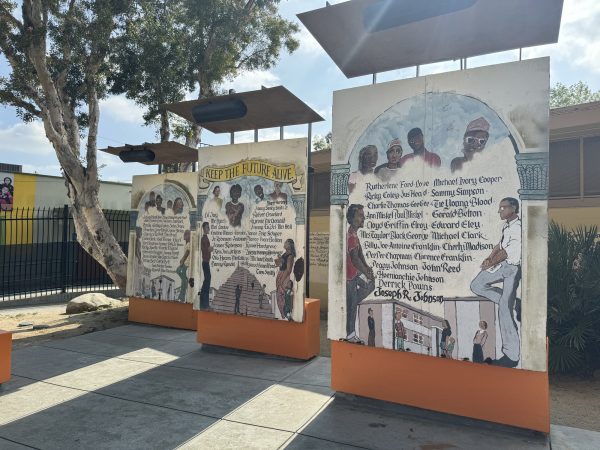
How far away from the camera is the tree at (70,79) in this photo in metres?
9.38

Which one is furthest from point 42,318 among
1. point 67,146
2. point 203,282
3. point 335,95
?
point 335,95

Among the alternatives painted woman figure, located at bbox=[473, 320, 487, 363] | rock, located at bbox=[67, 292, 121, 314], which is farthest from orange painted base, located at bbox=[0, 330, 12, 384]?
rock, located at bbox=[67, 292, 121, 314]

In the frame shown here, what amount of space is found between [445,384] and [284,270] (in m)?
2.61

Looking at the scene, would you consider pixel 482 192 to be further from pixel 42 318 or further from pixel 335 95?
pixel 42 318

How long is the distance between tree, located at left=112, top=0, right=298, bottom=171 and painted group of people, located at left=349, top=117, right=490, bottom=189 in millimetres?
9213

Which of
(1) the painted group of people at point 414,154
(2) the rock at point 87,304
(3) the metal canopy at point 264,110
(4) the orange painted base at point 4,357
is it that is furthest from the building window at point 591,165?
(2) the rock at point 87,304

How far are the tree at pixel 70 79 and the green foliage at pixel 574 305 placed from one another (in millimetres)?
8842

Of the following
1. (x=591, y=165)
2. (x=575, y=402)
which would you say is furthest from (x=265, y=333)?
(x=591, y=165)

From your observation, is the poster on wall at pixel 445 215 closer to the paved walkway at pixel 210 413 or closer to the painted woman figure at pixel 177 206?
the paved walkway at pixel 210 413

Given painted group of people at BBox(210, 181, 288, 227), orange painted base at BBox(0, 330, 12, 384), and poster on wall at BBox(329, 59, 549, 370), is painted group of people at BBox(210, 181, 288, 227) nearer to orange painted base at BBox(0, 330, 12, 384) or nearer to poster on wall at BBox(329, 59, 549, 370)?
poster on wall at BBox(329, 59, 549, 370)

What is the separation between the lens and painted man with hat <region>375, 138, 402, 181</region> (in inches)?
171

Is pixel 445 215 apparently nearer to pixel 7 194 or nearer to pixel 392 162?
pixel 392 162

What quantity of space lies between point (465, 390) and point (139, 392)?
11.4ft

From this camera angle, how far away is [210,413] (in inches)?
166
